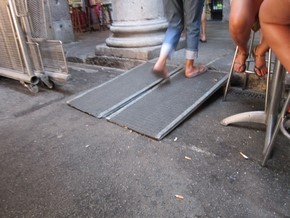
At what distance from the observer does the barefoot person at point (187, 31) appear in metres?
2.40

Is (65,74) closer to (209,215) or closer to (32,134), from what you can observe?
(32,134)

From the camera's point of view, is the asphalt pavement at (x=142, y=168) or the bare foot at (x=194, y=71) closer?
the asphalt pavement at (x=142, y=168)

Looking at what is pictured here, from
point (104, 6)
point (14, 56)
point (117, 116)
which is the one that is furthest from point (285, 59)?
point (104, 6)

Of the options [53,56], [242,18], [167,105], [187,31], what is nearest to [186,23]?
[187,31]

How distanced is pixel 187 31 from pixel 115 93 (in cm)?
95

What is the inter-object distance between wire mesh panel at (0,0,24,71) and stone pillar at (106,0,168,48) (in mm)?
1359

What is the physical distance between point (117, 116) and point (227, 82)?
1012mm

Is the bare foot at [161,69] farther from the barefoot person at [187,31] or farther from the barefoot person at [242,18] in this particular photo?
the barefoot person at [242,18]

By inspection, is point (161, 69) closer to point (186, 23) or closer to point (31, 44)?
point (186, 23)

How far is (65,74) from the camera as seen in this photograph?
108 inches

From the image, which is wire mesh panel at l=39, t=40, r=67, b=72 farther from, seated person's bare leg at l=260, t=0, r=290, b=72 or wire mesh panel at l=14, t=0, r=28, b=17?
seated person's bare leg at l=260, t=0, r=290, b=72

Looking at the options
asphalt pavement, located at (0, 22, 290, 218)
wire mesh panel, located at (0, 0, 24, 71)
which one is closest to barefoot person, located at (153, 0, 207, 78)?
asphalt pavement, located at (0, 22, 290, 218)

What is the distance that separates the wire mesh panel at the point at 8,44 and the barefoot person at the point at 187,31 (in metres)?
1.59

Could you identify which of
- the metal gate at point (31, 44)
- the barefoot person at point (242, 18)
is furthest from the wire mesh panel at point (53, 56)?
the barefoot person at point (242, 18)
